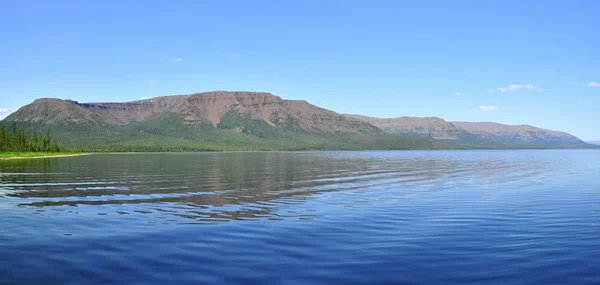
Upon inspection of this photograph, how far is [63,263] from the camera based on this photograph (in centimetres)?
1877

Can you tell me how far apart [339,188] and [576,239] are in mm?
29250

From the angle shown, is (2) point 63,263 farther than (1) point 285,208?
No

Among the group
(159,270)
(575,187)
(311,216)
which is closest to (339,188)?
(311,216)

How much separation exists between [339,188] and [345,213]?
18944 millimetres

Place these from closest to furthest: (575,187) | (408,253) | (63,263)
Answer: (63,263), (408,253), (575,187)

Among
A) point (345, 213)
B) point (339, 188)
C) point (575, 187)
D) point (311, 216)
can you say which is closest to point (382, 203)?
point (345, 213)

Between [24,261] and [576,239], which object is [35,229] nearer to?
[24,261]

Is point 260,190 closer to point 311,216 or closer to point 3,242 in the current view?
point 311,216

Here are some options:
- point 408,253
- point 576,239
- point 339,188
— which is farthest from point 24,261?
point 339,188

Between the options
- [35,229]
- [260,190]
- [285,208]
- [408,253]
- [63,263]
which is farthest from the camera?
[260,190]

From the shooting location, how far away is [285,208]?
113 feet

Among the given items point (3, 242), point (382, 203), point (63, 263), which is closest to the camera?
point (63, 263)

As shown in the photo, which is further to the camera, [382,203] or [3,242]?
[382,203]

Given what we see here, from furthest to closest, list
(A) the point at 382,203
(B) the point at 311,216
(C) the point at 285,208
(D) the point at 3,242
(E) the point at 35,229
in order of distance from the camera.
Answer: (A) the point at 382,203 < (C) the point at 285,208 < (B) the point at 311,216 < (E) the point at 35,229 < (D) the point at 3,242
